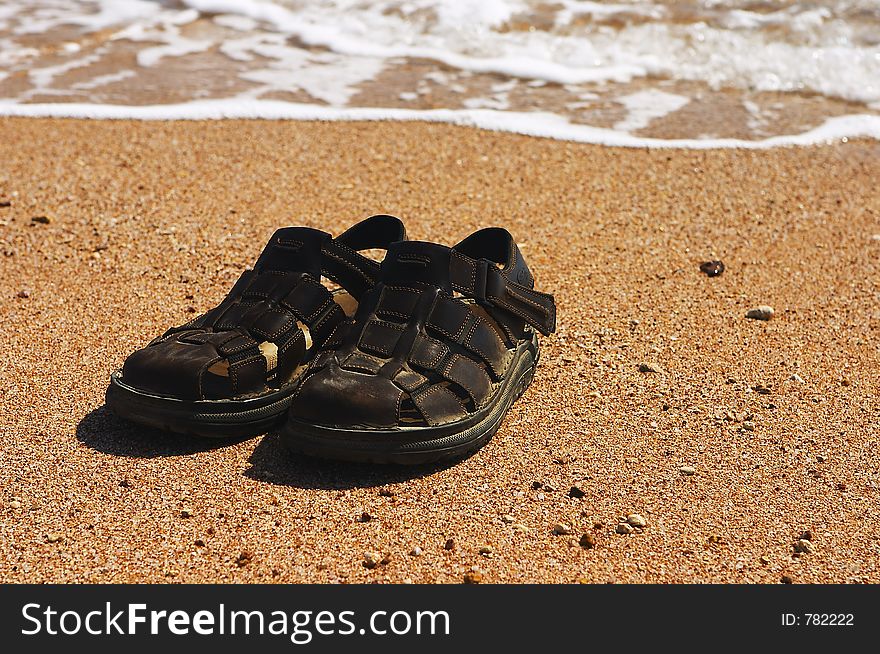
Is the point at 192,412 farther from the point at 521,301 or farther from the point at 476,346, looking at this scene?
the point at 521,301

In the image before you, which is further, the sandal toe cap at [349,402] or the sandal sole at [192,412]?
the sandal sole at [192,412]

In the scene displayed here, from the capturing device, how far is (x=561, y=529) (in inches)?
104

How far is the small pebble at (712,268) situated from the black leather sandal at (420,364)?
1325 mm

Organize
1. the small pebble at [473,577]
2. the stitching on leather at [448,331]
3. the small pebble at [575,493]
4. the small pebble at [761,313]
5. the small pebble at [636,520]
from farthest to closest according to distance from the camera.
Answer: the small pebble at [761,313] < the stitching on leather at [448,331] < the small pebble at [575,493] < the small pebble at [636,520] < the small pebble at [473,577]

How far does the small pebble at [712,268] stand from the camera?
4266 millimetres

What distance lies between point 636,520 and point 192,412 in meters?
1.23

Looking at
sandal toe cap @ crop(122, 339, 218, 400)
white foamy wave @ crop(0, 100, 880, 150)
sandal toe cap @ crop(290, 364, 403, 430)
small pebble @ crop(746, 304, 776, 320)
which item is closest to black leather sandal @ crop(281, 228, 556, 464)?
sandal toe cap @ crop(290, 364, 403, 430)

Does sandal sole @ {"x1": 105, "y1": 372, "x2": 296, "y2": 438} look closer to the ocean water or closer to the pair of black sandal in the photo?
the pair of black sandal

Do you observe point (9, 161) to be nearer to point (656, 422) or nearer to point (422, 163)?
point (422, 163)

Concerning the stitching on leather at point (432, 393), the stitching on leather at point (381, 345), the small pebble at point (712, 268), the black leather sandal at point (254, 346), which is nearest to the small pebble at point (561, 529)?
the stitching on leather at point (432, 393)

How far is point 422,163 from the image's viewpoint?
5191 mm

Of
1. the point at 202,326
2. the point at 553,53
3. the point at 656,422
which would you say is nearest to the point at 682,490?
the point at 656,422

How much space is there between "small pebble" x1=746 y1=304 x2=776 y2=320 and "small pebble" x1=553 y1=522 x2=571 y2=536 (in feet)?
5.38

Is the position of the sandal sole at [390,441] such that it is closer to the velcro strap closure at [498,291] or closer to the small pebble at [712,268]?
the velcro strap closure at [498,291]
